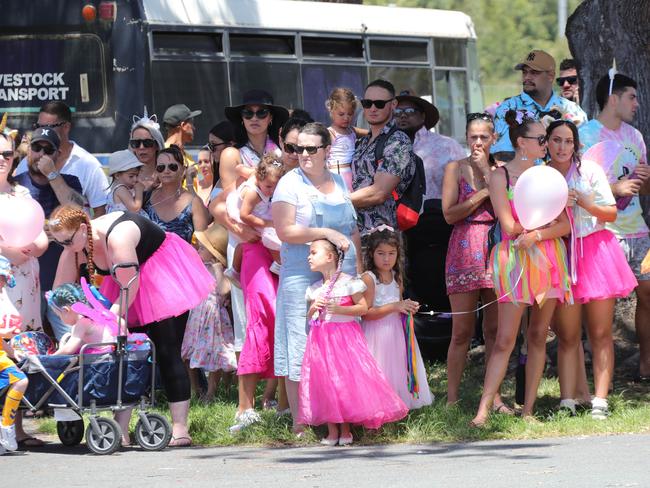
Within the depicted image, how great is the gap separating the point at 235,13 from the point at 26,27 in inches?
96.3

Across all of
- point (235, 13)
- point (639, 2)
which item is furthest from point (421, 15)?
point (639, 2)

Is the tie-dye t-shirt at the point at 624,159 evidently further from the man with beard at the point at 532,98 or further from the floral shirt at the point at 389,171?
the man with beard at the point at 532,98

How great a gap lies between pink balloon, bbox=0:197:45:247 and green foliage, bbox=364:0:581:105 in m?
58.5

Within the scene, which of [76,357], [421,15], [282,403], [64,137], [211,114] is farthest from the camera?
[421,15]

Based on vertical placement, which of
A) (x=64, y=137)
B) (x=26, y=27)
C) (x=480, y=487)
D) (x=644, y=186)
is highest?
(x=26, y=27)

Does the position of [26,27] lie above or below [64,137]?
above

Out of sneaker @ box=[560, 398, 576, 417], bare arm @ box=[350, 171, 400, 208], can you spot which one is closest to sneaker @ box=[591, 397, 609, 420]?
sneaker @ box=[560, 398, 576, 417]

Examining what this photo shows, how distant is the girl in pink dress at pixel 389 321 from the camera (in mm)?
9312

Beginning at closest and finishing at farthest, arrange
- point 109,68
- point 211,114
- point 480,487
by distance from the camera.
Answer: point 480,487, point 109,68, point 211,114

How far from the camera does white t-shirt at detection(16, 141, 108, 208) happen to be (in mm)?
11078

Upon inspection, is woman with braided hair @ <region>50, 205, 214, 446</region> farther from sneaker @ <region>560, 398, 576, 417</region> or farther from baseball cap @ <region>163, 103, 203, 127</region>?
baseball cap @ <region>163, 103, 203, 127</region>

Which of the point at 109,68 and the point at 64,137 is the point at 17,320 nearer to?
the point at 64,137

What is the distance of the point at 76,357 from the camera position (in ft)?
28.5

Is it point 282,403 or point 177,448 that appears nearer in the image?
point 177,448
